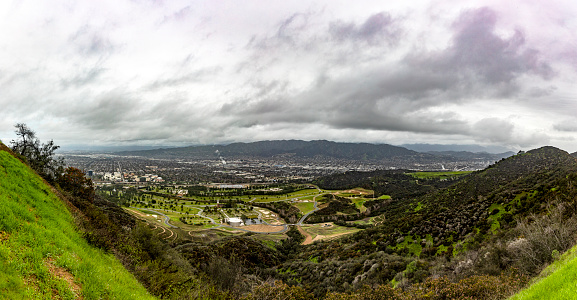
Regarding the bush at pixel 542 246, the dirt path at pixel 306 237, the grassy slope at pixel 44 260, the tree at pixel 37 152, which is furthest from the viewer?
the dirt path at pixel 306 237

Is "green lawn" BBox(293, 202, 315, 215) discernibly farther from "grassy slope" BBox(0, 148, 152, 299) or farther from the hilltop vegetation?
"grassy slope" BBox(0, 148, 152, 299)

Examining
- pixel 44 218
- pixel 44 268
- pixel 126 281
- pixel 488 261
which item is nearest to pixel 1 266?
pixel 44 268

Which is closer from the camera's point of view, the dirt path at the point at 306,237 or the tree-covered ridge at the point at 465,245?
the tree-covered ridge at the point at 465,245

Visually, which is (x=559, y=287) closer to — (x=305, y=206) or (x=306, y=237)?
(x=306, y=237)

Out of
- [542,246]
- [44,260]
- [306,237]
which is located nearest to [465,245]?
[542,246]

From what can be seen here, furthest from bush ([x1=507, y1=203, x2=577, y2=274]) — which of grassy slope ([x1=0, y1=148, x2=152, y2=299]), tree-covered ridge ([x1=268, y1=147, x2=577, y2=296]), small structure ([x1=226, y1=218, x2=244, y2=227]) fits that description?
small structure ([x1=226, y1=218, x2=244, y2=227])

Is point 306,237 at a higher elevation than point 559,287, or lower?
lower

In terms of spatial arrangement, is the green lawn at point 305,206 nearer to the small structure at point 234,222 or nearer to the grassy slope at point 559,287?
the small structure at point 234,222

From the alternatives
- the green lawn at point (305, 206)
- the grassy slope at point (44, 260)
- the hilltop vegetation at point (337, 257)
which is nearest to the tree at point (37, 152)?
the hilltop vegetation at point (337, 257)

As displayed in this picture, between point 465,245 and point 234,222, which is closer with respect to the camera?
point 465,245
